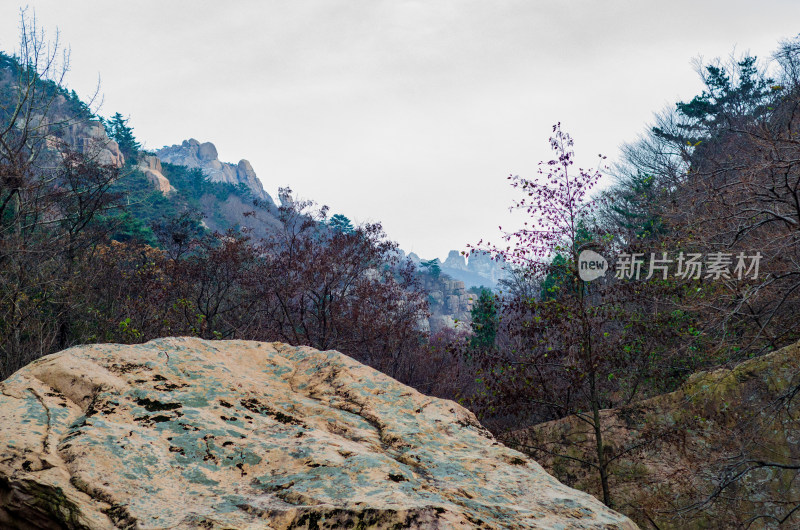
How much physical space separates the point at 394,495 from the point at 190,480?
1.01 metres

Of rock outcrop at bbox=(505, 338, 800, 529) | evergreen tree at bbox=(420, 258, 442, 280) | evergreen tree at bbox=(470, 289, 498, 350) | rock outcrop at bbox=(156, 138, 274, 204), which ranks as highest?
rock outcrop at bbox=(156, 138, 274, 204)

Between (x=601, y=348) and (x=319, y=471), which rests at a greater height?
(x=601, y=348)

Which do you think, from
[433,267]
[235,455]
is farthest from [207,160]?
[235,455]

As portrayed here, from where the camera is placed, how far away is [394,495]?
7.00 ft

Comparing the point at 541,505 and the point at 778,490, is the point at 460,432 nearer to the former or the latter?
the point at 541,505

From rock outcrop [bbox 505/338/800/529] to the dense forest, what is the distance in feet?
0.78

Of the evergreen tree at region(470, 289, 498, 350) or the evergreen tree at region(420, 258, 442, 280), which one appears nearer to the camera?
the evergreen tree at region(470, 289, 498, 350)

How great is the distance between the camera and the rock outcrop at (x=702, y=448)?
289 inches

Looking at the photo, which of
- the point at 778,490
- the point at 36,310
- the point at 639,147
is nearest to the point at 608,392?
the point at 778,490

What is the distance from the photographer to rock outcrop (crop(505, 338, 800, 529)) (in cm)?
734

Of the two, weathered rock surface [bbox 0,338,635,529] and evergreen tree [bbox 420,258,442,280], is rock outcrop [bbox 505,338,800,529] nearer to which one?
weathered rock surface [bbox 0,338,635,529]

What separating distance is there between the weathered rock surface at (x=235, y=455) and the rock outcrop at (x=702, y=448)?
4.41m

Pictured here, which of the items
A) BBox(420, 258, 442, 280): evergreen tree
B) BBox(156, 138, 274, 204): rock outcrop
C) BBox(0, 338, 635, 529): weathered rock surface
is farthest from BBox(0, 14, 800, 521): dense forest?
BBox(156, 138, 274, 204): rock outcrop

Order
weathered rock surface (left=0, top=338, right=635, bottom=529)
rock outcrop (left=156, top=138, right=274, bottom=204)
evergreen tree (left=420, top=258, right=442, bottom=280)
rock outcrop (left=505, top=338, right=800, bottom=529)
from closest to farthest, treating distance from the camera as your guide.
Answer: weathered rock surface (left=0, top=338, right=635, bottom=529)
rock outcrop (left=505, top=338, right=800, bottom=529)
evergreen tree (left=420, top=258, right=442, bottom=280)
rock outcrop (left=156, top=138, right=274, bottom=204)
